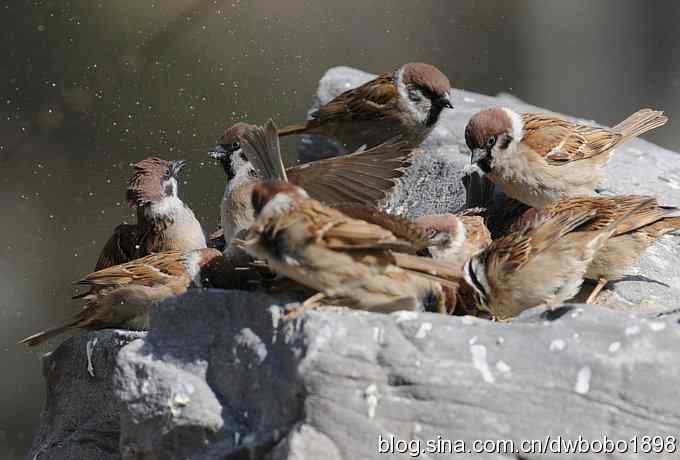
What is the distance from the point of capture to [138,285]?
12.4 ft

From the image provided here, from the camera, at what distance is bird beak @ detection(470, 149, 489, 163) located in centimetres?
410

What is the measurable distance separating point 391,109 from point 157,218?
1.19m

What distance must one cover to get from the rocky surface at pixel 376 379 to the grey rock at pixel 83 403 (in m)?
0.64

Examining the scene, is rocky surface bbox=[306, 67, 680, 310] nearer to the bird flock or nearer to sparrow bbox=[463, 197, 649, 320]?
the bird flock

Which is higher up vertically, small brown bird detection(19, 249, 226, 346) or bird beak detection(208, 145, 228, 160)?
bird beak detection(208, 145, 228, 160)

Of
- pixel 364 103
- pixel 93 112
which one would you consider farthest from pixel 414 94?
pixel 93 112

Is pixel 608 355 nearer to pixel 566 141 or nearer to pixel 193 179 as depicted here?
pixel 566 141

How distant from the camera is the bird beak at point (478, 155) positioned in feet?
13.4

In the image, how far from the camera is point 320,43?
317 inches

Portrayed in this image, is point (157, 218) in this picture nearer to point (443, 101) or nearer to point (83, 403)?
point (83, 403)

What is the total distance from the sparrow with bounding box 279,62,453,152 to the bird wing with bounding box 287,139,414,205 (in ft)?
2.76

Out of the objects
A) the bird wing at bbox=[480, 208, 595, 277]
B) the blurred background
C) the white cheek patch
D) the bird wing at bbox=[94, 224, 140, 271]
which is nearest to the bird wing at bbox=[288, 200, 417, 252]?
the bird wing at bbox=[480, 208, 595, 277]

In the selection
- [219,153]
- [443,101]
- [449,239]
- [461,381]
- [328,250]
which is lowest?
[461,381]

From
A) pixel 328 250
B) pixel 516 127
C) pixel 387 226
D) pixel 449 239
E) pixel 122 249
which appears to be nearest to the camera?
pixel 328 250
